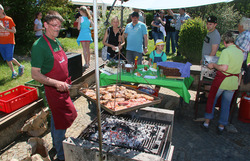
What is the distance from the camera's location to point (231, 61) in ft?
12.9

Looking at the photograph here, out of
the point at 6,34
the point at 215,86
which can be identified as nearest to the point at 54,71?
the point at 215,86

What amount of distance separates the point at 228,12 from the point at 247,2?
7.18 m

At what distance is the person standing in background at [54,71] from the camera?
2.79m

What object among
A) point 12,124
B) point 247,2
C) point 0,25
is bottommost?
point 12,124

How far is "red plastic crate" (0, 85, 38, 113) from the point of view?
156 inches

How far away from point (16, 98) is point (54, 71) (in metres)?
1.67

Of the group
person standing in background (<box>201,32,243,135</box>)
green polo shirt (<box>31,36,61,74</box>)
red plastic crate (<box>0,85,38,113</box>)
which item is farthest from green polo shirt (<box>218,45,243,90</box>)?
red plastic crate (<box>0,85,38,113</box>)

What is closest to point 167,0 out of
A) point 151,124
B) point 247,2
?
point 151,124

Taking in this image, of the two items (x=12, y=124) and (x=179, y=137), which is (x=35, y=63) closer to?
(x=12, y=124)

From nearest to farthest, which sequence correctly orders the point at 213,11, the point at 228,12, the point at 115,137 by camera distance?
the point at 115,137 < the point at 228,12 < the point at 213,11

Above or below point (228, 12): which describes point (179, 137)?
below

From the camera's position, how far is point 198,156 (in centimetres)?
373

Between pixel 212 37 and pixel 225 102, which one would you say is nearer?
pixel 225 102

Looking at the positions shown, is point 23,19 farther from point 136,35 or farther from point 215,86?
point 215,86
